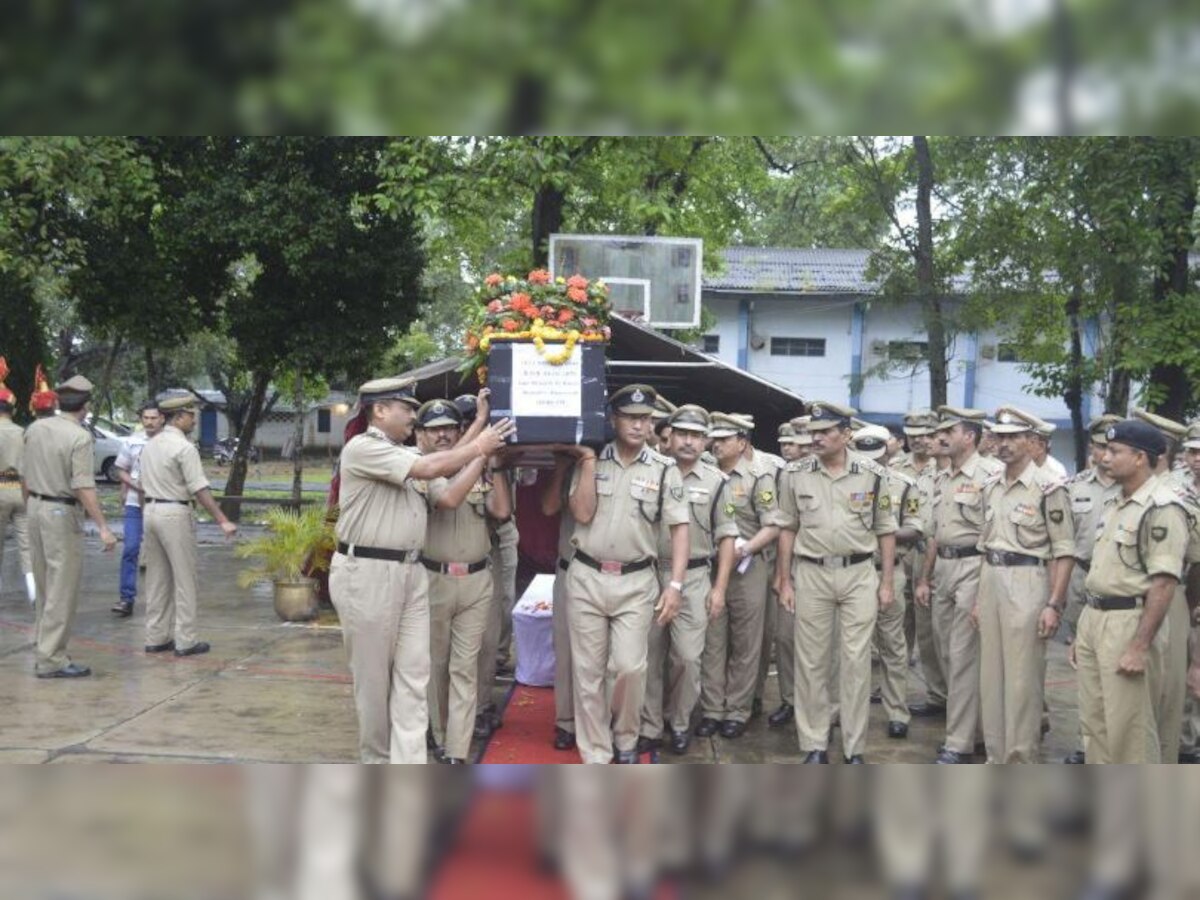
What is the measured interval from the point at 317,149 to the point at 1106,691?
1092 cm

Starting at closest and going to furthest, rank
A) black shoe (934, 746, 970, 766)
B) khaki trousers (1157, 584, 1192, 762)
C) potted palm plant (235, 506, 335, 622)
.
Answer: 1. khaki trousers (1157, 584, 1192, 762)
2. black shoe (934, 746, 970, 766)
3. potted palm plant (235, 506, 335, 622)

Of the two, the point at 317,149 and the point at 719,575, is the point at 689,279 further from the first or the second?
the point at 719,575

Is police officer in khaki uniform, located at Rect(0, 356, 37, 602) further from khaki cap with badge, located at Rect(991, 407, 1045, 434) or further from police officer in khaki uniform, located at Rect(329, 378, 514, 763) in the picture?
khaki cap with badge, located at Rect(991, 407, 1045, 434)

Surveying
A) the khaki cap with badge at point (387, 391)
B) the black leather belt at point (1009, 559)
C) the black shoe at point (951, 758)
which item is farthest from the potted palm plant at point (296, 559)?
the black leather belt at point (1009, 559)

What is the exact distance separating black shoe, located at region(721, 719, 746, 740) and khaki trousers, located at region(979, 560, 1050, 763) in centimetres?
152

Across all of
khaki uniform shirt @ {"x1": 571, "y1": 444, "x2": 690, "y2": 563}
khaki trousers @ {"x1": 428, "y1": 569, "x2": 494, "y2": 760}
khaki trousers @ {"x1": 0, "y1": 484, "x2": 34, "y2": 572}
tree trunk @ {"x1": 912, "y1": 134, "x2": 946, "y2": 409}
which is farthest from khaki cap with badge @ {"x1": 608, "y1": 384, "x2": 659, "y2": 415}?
tree trunk @ {"x1": 912, "y1": 134, "x2": 946, "y2": 409}

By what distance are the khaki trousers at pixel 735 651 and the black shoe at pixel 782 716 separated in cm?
20

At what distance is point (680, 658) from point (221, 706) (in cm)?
288

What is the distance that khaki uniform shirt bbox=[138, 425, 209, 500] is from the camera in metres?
8.41

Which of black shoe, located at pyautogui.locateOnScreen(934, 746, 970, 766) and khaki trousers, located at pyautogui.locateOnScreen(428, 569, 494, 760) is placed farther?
black shoe, located at pyautogui.locateOnScreen(934, 746, 970, 766)

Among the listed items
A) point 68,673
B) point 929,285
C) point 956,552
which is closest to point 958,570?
point 956,552

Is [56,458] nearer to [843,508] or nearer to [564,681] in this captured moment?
[564,681]

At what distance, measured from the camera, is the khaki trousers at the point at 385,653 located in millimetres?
5375

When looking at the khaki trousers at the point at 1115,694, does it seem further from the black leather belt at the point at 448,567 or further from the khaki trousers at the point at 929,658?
the black leather belt at the point at 448,567
